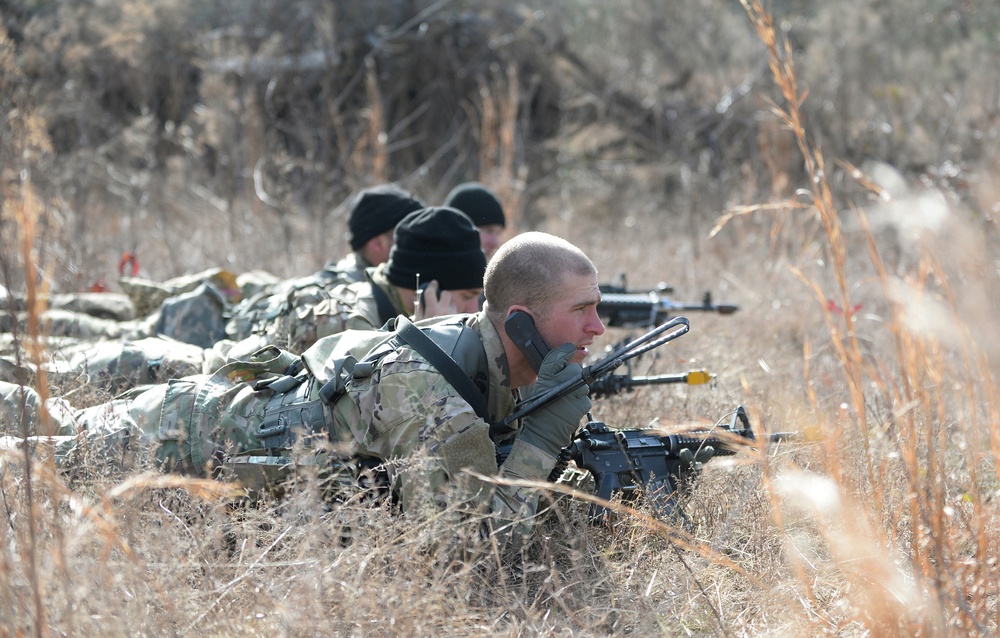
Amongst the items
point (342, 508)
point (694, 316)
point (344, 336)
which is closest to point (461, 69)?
point (694, 316)

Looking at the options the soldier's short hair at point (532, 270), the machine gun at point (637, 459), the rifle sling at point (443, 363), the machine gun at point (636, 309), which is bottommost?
the machine gun at point (636, 309)

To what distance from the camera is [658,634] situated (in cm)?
245

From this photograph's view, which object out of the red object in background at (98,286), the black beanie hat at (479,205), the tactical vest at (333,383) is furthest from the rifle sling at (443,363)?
the red object in background at (98,286)

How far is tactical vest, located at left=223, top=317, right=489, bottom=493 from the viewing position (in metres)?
2.83

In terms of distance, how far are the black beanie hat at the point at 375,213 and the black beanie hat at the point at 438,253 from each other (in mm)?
826

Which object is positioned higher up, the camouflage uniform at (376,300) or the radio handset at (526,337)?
the radio handset at (526,337)

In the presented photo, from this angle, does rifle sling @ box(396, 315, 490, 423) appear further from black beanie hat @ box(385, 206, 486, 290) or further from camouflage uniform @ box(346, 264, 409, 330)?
camouflage uniform @ box(346, 264, 409, 330)

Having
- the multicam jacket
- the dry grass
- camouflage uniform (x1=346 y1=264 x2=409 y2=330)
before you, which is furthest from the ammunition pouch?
camouflage uniform (x1=346 y1=264 x2=409 y2=330)

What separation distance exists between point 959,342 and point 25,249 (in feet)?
5.96

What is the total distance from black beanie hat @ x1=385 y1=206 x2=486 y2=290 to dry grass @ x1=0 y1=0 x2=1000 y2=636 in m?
1.49

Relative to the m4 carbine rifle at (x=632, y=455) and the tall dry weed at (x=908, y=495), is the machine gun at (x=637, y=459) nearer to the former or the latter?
the m4 carbine rifle at (x=632, y=455)

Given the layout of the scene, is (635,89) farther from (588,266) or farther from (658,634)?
(658,634)

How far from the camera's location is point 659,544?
9.57 feet

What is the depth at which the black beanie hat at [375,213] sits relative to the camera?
510 cm
